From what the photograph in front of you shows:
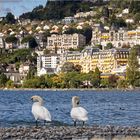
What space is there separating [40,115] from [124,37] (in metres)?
176

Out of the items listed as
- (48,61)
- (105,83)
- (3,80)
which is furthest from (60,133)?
(48,61)

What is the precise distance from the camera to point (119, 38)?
19450 centimetres

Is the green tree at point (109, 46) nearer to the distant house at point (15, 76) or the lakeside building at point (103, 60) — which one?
the lakeside building at point (103, 60)

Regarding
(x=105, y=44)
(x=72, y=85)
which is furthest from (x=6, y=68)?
(x=72, y=85)

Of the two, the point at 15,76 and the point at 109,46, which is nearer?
the point at 15,76

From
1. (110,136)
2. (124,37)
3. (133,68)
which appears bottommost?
(110,136)

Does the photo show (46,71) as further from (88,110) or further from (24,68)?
(88,110)

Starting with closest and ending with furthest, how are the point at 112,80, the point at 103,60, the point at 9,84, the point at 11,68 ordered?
the point at 112,80, the point at 9,84, the point at 103,60, the point at 11,68

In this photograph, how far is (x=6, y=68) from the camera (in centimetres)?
16750

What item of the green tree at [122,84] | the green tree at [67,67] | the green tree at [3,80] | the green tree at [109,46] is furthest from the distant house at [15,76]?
the green tree at [122,84]

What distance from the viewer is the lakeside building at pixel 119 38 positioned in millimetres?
190075

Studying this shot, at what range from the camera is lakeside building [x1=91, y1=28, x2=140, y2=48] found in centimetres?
19007

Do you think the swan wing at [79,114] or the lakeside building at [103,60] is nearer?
the swan wing at [79,114]

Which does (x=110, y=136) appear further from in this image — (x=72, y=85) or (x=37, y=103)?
(x=72, y=85)
